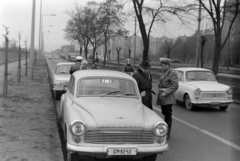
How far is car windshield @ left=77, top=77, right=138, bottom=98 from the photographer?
6.00m

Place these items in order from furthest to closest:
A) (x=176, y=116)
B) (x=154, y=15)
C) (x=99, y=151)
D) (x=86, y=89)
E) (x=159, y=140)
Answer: (x=154, y=15)
(x=176, y=116)
(x=86, y=89)
(x=159, y=140)
(x=99, y=151)

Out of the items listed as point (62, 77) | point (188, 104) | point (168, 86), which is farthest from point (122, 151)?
point (62, 77)

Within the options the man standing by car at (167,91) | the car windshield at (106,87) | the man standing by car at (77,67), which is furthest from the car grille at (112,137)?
the man standing by car at (77,67)

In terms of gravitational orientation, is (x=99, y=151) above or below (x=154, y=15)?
below

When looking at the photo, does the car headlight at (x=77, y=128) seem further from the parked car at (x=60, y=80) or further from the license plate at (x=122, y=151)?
the parked car at (x=60, y=80)

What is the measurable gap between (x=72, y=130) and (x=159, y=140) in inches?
53.5

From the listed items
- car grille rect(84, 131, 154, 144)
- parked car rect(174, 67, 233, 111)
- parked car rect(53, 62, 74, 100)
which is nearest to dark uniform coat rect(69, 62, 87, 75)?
parked car rect(53, 62, 74, 100)

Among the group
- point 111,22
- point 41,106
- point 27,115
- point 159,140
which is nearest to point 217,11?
point 41,106

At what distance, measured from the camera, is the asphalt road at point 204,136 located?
578 centimetres

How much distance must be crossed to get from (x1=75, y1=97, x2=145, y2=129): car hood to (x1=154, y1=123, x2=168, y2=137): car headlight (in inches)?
8.9

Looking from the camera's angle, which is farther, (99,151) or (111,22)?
(111,22)

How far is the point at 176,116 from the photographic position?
32.0ft

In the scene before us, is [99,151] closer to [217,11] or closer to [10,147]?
[10,147]

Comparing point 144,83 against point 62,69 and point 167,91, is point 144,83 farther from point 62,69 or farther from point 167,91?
point 62,69
